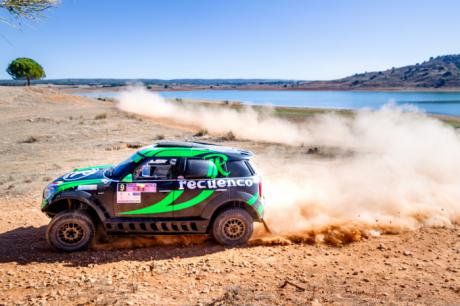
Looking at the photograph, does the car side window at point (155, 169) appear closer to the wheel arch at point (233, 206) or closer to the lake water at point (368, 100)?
the wheel arch at point (233, 206)

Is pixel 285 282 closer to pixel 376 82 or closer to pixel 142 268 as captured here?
pixel 142 268

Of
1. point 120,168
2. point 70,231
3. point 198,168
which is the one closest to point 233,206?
point 198,168

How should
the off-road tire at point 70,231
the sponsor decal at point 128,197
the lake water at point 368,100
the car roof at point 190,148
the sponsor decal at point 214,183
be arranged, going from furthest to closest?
the lake water at point 368,100 < the car roof at point 190,148 < the sponsor decal at point 214,183 < the sponsor decal at point 128,197 < the off-road tire at point 70,231

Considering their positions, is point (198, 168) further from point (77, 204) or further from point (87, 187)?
point (77, 204)

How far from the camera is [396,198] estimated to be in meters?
10.5

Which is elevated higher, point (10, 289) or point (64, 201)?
point (64, 201)

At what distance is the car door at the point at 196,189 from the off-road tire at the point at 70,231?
155 centimetres

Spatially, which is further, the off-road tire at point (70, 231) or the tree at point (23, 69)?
the tree at point (23, 69)

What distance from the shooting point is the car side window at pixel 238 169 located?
25.6ft

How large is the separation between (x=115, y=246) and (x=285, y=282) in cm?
322

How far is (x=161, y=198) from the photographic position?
7.56 meters

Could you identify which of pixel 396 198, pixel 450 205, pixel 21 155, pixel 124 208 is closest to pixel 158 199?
pixel 124 208

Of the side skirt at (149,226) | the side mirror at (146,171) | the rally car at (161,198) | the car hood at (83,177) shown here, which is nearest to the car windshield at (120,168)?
the rally car at (161,198)

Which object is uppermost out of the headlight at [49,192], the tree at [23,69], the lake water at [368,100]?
the tree at [23,69]
